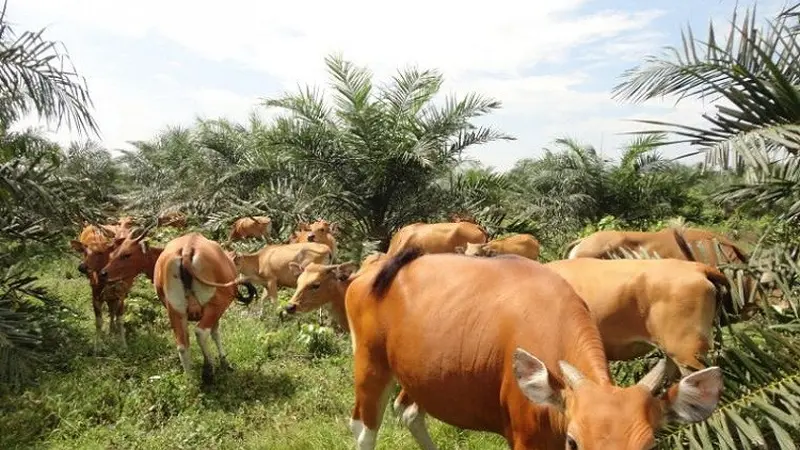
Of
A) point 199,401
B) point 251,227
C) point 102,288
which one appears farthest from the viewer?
point 251,227

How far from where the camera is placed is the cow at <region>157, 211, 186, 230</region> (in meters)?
19.5

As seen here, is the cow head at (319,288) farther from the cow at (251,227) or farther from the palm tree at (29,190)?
the cow at (251,227)

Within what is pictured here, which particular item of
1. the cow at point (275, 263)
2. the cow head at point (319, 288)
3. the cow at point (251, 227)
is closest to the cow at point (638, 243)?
the cow head at point (319, 288)

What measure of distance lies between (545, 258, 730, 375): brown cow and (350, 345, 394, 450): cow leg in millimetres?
2029

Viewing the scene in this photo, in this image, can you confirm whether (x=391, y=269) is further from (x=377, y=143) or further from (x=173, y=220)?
(x=173, y=220)

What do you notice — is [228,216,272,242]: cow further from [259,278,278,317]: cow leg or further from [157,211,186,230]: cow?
[259,278,278,317]: cow leg

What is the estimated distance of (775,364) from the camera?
3469mm

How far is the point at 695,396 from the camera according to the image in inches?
111

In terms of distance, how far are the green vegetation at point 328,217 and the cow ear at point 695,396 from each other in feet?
1.37

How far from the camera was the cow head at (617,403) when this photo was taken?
2668 mm

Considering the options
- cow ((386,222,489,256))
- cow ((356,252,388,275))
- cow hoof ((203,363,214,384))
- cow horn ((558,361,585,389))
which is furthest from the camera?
cow ((386,222,489,256))

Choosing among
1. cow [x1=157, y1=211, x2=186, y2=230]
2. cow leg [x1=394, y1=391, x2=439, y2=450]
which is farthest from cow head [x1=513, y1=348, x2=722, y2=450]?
cow [x1=157, y1=211, x2=186, y2=230]

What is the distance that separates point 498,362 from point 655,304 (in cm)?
247

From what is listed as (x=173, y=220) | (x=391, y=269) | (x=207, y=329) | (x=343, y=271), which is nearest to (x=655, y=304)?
(x=391, y=269)
